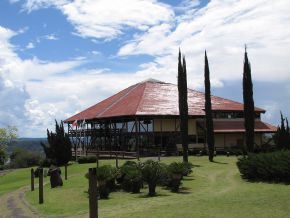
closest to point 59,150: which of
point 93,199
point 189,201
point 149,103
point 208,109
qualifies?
point 149,103

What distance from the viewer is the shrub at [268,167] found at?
75.2 ft

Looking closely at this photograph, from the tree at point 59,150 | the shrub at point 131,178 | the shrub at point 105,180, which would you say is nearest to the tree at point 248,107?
the tree at point 59,150

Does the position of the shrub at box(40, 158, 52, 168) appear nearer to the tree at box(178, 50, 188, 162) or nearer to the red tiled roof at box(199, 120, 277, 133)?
the tree at box(178, 50, 188, 162)

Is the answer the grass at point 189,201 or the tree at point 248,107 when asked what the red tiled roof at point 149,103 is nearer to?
the tree at point 248,107

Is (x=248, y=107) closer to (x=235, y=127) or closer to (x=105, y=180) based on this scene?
(x=235, y=127)

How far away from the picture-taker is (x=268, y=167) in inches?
937

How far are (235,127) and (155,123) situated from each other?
35.0 feet

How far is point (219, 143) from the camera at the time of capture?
5619 cm

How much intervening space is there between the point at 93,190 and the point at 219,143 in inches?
1796

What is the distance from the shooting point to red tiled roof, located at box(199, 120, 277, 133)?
5509 centimetres

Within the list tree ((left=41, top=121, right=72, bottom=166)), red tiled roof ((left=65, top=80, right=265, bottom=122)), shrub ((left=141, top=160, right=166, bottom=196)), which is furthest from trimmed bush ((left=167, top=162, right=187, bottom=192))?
red tiled roof ((left=65, top=80, right=265, bottom=122))

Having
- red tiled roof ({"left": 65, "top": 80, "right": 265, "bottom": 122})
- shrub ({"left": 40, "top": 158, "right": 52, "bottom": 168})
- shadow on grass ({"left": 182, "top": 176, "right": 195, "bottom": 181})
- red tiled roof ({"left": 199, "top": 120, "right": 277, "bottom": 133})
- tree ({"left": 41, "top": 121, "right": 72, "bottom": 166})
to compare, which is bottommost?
shadow on grass ({"left": 182, "top": 176, "right": 195, "bottom": 181})

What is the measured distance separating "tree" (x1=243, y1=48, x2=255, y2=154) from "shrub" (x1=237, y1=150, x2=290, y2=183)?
50.6 feet

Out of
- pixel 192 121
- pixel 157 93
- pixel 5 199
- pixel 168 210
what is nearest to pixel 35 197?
pixel 5 199
